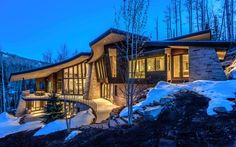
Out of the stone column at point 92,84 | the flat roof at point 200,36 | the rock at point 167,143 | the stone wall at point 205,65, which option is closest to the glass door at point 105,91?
the stone column at point 92,84

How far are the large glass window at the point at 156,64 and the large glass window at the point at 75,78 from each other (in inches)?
411

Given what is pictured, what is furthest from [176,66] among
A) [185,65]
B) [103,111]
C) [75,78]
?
[75,78]

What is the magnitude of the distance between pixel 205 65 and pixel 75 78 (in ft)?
52.6

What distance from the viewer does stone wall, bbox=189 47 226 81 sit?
11556mm

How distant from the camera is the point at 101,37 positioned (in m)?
16.3

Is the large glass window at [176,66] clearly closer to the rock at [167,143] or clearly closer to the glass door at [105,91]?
the glass door at [105,91]

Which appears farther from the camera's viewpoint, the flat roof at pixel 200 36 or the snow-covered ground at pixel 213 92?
the flat roof at pixel 200 36

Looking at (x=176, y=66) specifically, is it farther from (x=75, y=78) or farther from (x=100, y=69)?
(x=75, y=78)

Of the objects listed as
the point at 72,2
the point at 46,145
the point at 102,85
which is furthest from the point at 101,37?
the point at 72,2

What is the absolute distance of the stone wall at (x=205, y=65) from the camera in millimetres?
11556

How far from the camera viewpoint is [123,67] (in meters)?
14.9

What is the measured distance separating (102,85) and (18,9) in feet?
444

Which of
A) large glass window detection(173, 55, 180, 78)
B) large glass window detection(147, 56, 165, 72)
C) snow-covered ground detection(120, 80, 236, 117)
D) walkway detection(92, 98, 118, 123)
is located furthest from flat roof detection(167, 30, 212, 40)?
walkway detection(92, 98, 118, 123)

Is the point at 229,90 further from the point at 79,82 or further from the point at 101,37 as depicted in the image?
the point at 79,82
